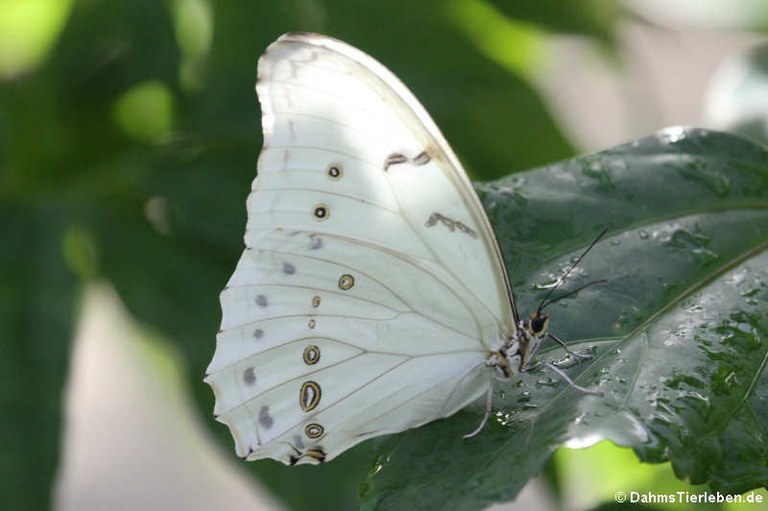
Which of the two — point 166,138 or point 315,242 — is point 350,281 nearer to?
point 315,242

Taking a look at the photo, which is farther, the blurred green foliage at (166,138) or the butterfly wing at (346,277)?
the blurred green foliage at (166,138)

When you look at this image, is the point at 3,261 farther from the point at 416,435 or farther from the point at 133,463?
the point at 133,463

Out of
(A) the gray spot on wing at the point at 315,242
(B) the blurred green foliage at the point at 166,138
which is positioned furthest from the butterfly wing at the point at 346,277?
(B) the blurred green foliage at the point at 166,138

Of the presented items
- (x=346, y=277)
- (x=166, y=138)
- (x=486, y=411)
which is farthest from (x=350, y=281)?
(x=166, y=138)

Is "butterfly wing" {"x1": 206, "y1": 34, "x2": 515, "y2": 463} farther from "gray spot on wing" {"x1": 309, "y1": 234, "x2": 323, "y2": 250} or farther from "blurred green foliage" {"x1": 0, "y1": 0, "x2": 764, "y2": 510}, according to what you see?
"blurred green foliage" {"x1": 0, "y1": 0, "x2": 764, "y2": 510}

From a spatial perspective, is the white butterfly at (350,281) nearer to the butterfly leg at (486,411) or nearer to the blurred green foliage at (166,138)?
the butterfly leg at (486,411)

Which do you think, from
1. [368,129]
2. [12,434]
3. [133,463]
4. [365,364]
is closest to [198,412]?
[12,434]
